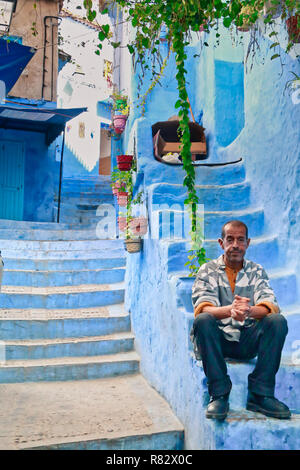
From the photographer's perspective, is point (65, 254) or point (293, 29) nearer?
point (293, 29)

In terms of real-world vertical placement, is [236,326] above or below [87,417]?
above

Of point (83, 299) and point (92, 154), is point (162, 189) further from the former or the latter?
point (92, 154)

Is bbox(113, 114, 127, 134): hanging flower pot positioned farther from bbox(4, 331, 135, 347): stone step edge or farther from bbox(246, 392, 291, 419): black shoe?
bbox(246, 392, 291, 419): black shoe

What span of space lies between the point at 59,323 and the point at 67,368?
0.70 meters

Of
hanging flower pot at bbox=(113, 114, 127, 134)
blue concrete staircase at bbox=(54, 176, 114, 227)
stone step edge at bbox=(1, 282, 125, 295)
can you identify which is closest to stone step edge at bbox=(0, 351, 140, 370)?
stone step edge at bbox=(1, 282, 125, 295)

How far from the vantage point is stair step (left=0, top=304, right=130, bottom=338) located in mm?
4727

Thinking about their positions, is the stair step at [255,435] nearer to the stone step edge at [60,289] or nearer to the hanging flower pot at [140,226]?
the hanging flower pot at [140,226]

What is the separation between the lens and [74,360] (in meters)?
Result: 4.43

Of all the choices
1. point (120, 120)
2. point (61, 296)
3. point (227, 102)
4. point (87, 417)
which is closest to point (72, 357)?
point (61, 296)

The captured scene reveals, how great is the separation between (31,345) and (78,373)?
593 millimetres

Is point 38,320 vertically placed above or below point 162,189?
below

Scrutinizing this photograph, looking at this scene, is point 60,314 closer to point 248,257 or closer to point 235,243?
point 248,257
